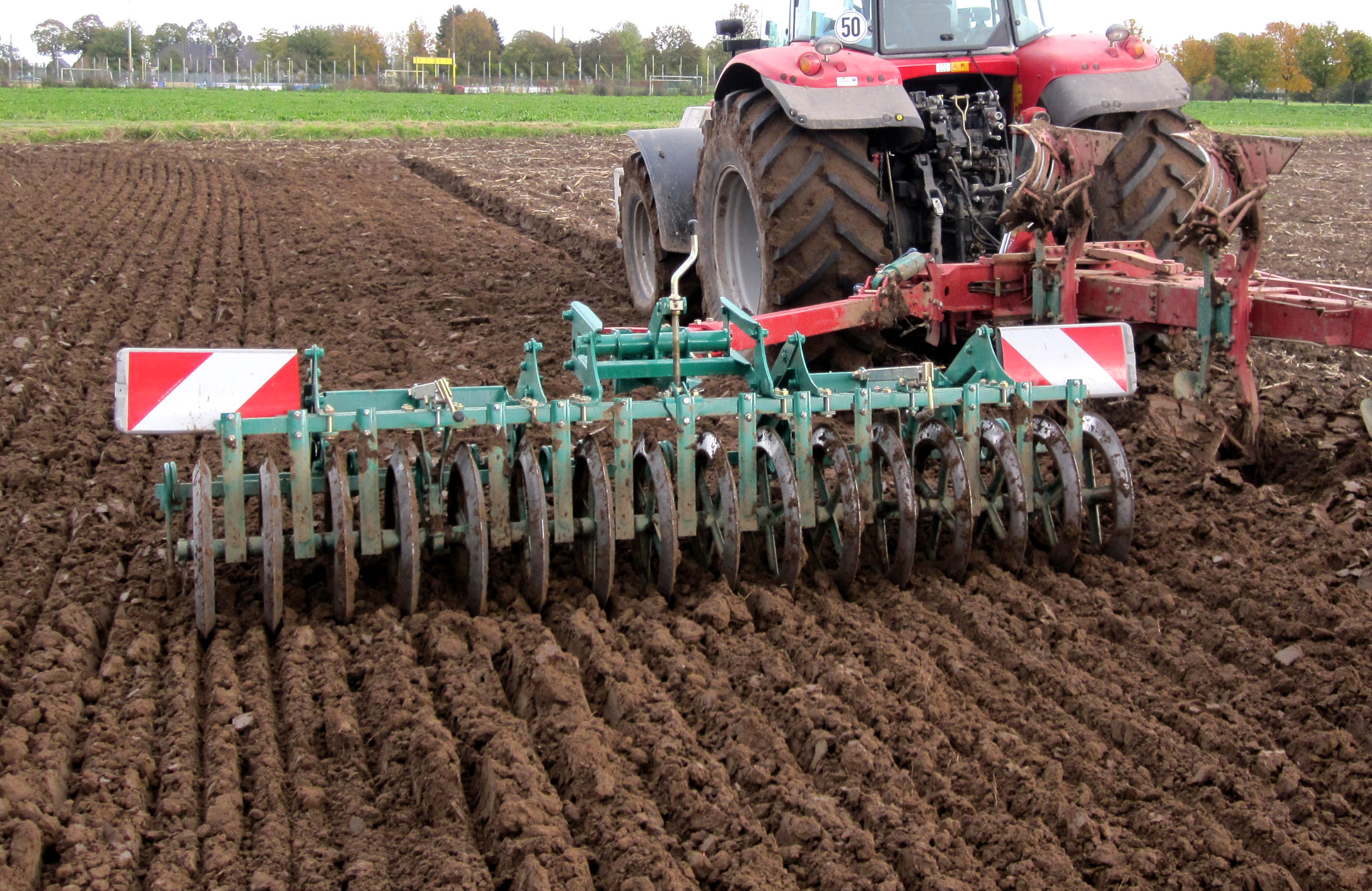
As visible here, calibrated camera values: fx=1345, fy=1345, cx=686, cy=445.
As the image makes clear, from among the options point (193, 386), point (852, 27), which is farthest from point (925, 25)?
point (193, 386)

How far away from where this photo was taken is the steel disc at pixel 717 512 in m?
3.87

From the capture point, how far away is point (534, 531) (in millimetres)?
3760

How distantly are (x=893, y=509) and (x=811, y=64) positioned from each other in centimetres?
235

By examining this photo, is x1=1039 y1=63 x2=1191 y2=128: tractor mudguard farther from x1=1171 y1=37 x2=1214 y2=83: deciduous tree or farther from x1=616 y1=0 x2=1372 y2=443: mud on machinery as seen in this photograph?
→ x1=1171 y1=37 x2=1214 y2=83: deciduous tree

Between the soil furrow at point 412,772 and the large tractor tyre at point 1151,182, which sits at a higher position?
the large tractor tyre at point 1151,182

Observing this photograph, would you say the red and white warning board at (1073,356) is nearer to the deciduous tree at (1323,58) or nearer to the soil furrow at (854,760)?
the soil furrow at (854,760)

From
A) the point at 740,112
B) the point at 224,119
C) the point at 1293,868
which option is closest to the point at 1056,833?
the point at 1293,868

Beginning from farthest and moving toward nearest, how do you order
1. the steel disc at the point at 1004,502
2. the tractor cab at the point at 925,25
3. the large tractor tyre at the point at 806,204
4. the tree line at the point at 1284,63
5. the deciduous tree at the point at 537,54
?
1. the deciduous tree at the point at 537,54
2. the tree line at the point at 1284,63
3. the tractor cab at the point at 925,25
4. the large tractor tyre at the point at 806,204
5. the steel disc at the point at 1004,502

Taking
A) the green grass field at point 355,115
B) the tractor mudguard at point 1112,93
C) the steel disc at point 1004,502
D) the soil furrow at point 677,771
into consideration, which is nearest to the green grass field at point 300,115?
the green grass field at point 355,115

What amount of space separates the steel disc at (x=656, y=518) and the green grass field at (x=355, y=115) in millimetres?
22015

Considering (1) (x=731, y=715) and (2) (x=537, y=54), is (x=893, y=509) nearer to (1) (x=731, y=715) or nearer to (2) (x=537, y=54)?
(1) (x=731, y=715)

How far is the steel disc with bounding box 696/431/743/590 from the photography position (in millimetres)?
3871

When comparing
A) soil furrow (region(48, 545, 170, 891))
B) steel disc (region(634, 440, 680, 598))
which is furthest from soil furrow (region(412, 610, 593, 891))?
soil furrow (region(48, 545, 170, 891))

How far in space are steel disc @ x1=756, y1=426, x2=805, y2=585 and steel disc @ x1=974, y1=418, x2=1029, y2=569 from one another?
0.61 metres
